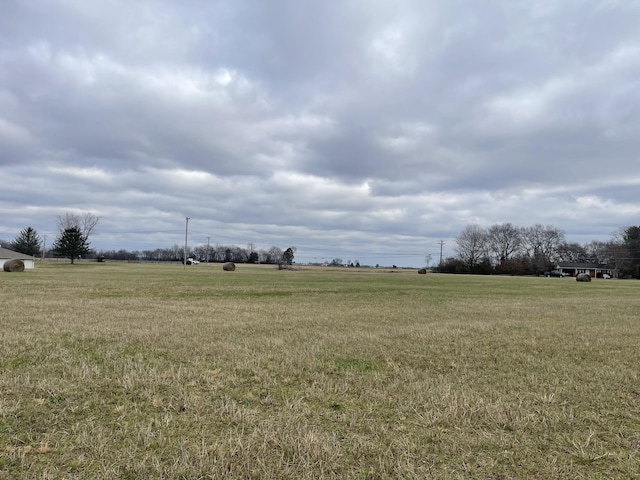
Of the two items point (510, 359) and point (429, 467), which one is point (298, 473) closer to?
point (429, 467)

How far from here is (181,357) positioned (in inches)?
352

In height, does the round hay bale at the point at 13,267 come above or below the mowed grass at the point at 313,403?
above

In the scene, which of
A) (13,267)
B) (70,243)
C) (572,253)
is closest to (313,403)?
(13,267)

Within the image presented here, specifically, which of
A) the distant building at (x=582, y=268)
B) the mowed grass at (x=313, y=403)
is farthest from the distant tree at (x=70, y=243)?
the distant building at (x=582, y=268)

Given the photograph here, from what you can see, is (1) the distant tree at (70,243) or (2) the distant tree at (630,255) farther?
(2) the distant tree at (630,255)

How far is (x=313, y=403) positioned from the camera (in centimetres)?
611

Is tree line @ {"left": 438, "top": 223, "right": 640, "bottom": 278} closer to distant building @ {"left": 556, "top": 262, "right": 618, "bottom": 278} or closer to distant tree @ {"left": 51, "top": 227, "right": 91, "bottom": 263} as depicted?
distant building @ {"left": 556, "top": 262, "right": 618, "bottom": 278}

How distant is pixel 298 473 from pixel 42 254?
6180 inches

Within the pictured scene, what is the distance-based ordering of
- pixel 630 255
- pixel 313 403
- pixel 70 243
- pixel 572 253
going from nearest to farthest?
pixel 313 403
pixel 70 243
pixel 630 255
pixel 572 253

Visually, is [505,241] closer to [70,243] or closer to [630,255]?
[630,255]

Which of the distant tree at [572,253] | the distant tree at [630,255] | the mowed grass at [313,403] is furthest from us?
the distant tree at [572,253]

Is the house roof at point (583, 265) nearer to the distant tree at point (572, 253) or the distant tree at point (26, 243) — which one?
the distant tree at point (572, 253)

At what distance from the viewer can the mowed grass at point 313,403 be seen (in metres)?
4.25

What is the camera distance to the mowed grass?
167 inches
